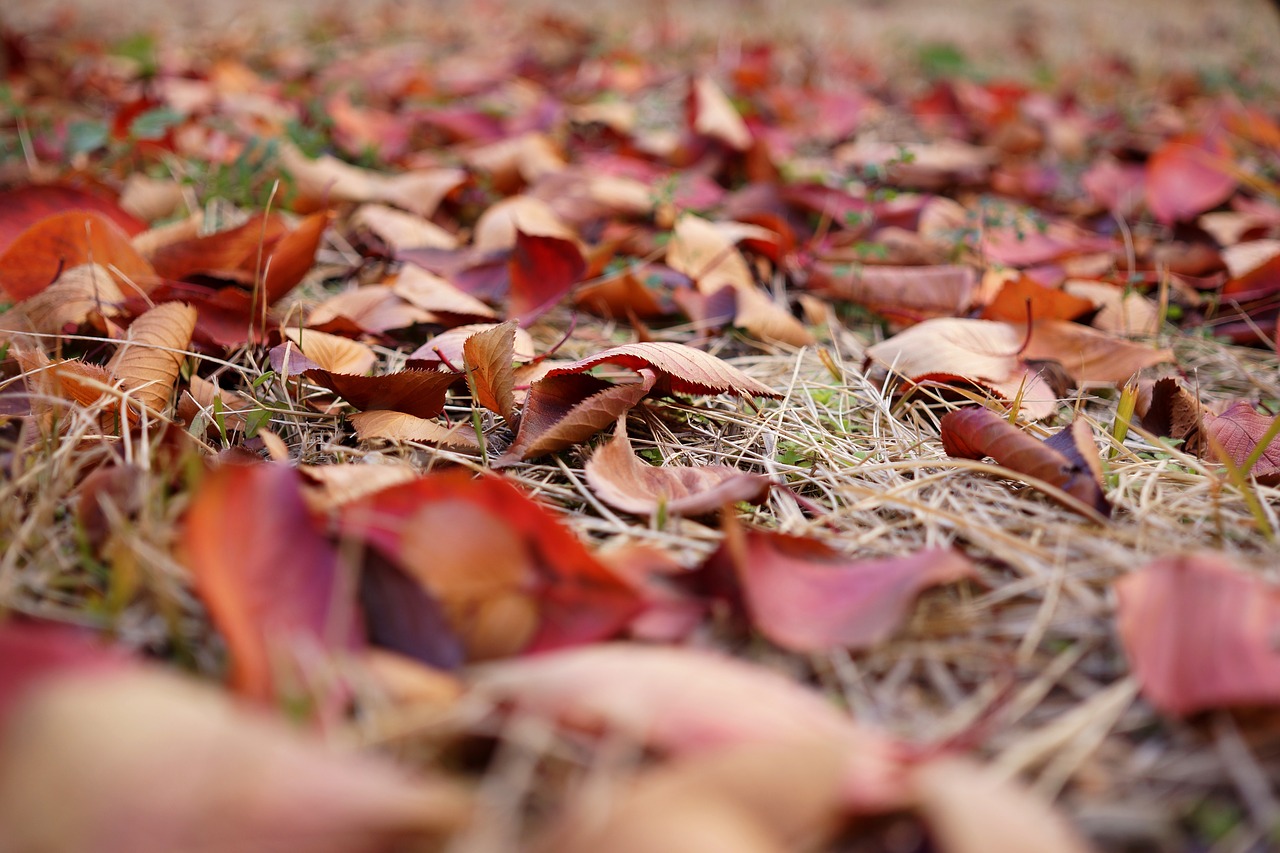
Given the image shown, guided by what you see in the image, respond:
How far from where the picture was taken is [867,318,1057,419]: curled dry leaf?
96 centimetres

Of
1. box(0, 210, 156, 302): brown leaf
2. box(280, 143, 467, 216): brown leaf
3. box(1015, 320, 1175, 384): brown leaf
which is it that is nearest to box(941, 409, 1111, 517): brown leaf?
box(1015, 320, 1175, 384): brown leaf

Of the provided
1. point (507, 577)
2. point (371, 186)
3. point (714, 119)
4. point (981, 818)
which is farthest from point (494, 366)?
point (714, 119)

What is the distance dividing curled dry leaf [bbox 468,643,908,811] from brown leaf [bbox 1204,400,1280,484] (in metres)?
0.61

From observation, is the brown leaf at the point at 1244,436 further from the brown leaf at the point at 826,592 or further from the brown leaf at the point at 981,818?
the brown leaf at the point at 981,818

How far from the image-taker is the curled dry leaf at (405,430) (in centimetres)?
83

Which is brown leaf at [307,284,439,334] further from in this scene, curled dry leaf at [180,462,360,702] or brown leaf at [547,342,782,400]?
curled dry leaf at [180,462,360,702]

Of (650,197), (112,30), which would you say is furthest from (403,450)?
→ (112,30)

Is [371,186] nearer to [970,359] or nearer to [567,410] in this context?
[567,410]

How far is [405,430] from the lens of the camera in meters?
0.83

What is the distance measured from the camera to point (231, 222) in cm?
143

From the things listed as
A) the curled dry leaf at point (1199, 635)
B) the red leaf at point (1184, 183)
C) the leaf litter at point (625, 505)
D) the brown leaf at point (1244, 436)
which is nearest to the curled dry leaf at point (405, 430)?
the leaf litter at point (625, 505)

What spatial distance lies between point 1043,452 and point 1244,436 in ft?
0.94

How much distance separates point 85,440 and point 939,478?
2.52 feet

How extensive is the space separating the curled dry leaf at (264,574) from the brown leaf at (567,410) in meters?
0.30
